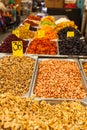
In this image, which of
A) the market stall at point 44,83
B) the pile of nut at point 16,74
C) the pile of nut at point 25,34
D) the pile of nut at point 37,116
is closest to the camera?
the pile of nut at point 37,116

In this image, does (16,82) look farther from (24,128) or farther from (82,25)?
(82,25)

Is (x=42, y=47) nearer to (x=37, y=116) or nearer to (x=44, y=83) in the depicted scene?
(x=44, y=83)

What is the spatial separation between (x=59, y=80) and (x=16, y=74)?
48 cm

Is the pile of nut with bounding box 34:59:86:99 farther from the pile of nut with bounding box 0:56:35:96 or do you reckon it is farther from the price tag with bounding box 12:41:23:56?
the price tag with bounding box 12:41:23:56

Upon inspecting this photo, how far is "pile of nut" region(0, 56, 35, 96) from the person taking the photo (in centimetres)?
222

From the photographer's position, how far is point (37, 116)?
1.52 metres

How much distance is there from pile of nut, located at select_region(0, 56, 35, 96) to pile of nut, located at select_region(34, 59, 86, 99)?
0.41ft

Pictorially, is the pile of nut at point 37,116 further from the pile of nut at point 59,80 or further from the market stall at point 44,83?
the pile of nut at point 59,80

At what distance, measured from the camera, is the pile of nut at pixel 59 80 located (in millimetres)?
2223

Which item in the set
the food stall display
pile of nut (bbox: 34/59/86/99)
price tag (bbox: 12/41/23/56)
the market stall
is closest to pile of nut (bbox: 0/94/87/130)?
the market stall

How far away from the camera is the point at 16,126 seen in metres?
1.27

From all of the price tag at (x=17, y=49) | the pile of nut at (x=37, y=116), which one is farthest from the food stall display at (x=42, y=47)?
the pile of nut at (x=37, y=116)

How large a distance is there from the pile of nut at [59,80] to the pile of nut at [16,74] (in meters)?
0.13

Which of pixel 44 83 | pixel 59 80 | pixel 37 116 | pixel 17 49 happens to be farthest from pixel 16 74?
pixel 37 116
